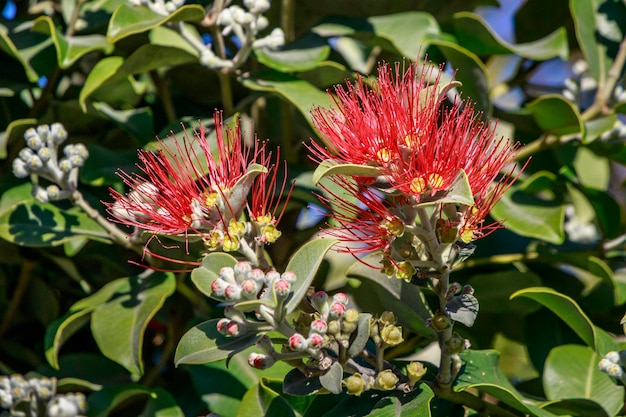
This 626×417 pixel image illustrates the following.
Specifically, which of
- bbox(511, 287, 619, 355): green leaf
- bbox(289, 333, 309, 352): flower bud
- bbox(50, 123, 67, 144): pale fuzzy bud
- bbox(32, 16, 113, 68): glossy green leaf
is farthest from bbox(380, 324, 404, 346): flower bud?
bbox(32, 16, 113, 68): glossy green leaf

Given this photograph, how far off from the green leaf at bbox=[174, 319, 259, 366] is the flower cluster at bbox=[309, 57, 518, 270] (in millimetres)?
212

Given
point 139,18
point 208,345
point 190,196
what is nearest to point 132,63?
point 139,18

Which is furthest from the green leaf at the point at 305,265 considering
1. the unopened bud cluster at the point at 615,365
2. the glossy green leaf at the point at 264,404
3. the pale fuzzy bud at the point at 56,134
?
the pale fuzzy bud at the point at 56,134

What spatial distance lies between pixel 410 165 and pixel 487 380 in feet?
1.30

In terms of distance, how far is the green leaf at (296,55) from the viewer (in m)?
1.65

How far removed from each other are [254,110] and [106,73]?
0.46m

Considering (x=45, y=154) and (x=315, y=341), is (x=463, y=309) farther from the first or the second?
(x=45, y=154)

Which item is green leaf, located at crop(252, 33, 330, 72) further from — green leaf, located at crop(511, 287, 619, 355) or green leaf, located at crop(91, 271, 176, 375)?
green leaf, located at crop(511, 287, 619, 355)

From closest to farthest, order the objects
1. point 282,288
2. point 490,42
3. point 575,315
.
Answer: point 282,288
point 575,315
point 490,42

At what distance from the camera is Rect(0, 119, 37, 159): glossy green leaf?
1649mm

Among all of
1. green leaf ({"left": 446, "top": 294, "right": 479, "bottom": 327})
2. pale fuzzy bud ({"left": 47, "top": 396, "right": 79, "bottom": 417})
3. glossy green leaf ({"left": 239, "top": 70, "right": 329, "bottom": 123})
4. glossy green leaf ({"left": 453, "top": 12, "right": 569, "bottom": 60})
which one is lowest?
pale fuzzy bud ({"left": 47, "top": 396, "right": 79, "bottom": 417})

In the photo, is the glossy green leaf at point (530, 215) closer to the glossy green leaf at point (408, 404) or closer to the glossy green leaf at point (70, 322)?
the glossy green leaf at point (408, 404)

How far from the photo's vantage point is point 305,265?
113 centimetres

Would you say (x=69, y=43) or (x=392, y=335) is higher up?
(x=69, y=43)
